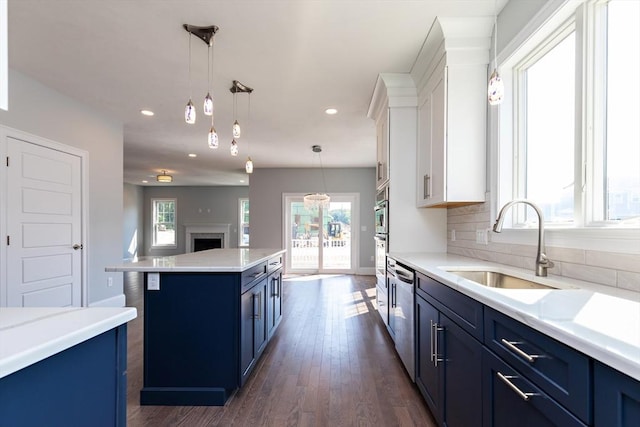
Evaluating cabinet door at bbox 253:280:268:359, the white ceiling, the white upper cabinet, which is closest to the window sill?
the white upper cabinet

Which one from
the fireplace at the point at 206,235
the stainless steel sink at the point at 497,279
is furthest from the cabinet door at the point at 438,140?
the fireplace at the point at 206,235

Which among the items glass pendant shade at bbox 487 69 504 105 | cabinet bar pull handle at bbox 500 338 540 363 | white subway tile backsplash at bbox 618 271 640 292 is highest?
glass pendant shade at bbox 487 69 504 105

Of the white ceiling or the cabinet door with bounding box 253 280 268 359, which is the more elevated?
the white ceiling

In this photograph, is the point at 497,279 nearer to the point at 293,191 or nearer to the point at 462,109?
the point at 462,109

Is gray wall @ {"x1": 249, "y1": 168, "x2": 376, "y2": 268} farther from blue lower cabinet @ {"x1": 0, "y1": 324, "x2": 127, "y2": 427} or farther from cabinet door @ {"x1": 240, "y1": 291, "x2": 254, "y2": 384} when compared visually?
blue lower cabinet @ {"x1": 0, "y1": 324, "x2": 127, "y2": 427}

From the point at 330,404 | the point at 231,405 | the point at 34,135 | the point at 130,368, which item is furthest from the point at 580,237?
the point at 34,135

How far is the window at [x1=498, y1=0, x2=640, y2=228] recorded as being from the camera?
1393 millimetres

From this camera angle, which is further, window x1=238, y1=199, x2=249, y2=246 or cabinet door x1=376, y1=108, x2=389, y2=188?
window x1=238, y1=199, x2=249, y2=246

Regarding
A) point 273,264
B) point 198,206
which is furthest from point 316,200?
point 198,206

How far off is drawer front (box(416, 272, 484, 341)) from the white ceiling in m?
1.80

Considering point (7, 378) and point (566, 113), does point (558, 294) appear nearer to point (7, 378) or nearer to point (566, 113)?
point (566, 113)

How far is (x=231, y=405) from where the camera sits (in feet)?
6.98

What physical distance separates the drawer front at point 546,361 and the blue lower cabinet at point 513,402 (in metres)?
0.02

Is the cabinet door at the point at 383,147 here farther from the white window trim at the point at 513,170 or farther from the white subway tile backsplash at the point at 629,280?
the white subway tile backsplash at the point at 629,280
